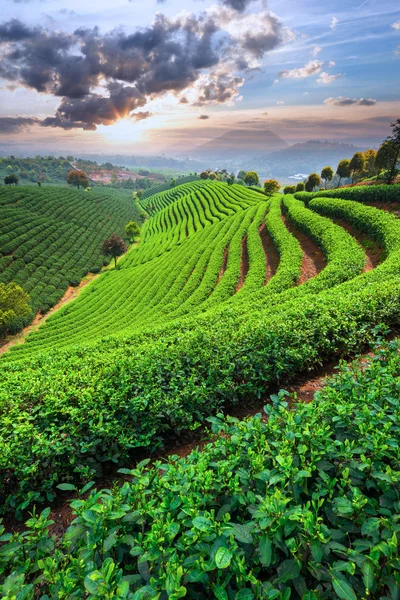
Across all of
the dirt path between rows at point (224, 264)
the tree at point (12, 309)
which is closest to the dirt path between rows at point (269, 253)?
the dirt path between rows at point (224, 264)

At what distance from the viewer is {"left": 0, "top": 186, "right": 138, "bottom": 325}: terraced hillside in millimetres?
53256

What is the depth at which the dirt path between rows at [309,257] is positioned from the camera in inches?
810

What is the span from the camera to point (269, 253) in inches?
1090

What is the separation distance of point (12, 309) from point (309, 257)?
37.8m

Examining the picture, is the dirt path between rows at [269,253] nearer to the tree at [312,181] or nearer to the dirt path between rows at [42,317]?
the dirt path between rows at [42,317]

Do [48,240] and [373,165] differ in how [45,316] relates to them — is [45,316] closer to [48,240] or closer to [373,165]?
[48,240]

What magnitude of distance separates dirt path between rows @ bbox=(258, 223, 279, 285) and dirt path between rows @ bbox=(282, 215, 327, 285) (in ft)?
7.60

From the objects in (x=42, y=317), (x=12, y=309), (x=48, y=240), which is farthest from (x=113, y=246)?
(x=12, y=309)

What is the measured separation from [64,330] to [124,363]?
3206 centimetres

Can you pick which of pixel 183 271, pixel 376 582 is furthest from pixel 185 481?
pixel 183 271

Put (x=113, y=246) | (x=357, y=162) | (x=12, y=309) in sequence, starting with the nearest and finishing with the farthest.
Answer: (x=12, y=309) → (x=113, y=246) → (x=357, y=162)

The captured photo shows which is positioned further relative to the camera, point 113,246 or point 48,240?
point 48,240

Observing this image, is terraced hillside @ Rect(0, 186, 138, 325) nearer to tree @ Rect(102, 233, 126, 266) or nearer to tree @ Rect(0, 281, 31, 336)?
tree @ Rect(0, 281, 31, 336)

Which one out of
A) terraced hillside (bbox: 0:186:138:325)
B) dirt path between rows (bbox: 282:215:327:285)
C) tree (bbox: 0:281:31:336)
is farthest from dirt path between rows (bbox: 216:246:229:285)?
terraced hillside (bbox: 0:186:138:325)
